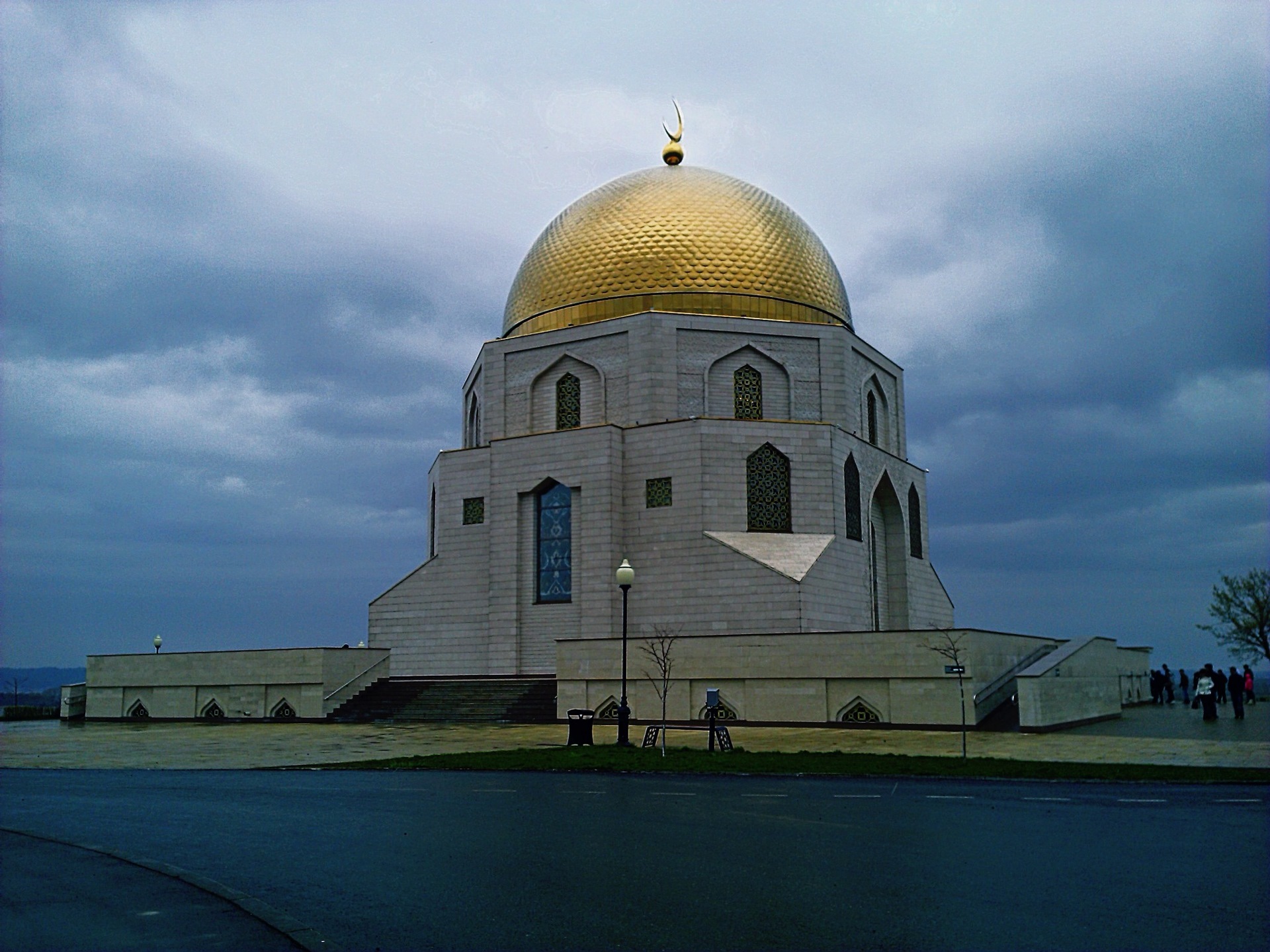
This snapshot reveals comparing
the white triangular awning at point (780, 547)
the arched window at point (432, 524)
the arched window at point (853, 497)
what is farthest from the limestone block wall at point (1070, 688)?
the arched window at point (432, 524)

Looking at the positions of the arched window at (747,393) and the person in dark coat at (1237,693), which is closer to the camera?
the person in dark coat at (1237,693)

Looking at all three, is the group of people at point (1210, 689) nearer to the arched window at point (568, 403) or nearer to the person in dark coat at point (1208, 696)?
the person in dark coat at point (1208, 696)

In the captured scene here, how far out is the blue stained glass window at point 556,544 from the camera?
34.9 meters

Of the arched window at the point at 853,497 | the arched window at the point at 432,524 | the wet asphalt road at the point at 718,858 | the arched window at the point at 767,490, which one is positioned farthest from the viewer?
the arched window at the point at 432,524

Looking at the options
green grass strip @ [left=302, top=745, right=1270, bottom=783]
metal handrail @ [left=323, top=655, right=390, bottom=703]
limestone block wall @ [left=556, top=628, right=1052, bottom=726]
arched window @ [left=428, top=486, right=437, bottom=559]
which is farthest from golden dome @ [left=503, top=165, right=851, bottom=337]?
green grass strip @ [left=302, top=745, right=1270, bottom=783]

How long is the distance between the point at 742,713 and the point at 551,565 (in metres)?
10.7

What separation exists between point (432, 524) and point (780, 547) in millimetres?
14705

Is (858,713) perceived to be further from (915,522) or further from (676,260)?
(676,260)

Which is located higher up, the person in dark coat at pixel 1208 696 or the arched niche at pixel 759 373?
the arched niche at pixel 759 373

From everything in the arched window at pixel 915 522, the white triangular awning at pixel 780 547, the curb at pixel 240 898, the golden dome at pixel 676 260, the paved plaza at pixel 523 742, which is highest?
the golden dome at pixel 676 260

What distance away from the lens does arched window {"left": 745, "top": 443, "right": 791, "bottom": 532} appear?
111ft

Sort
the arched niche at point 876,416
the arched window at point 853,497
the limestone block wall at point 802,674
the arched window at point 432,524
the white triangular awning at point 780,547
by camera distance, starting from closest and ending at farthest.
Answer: the limestone block wall at point 802,674 < the white triangular awning at point 780,547 < the arched window at point 853,497 < the arched niche at point 876,416 < the arched window at point 432,524

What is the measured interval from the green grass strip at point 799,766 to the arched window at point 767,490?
15147 millimetres

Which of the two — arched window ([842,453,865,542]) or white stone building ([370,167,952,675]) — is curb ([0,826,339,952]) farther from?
arched window ([842,453,865,542])
